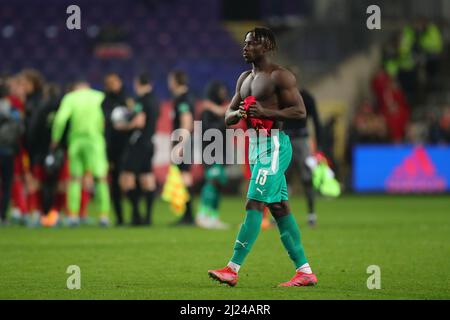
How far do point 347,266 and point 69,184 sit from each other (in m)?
7.31

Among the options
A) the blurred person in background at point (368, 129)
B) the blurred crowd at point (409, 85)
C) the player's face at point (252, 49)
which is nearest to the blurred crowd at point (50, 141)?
the player's face at point (252, 49)

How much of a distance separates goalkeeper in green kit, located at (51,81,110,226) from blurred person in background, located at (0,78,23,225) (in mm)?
623

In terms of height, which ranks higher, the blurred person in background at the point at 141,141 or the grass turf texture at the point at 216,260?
the blurred person in background at the point at 141,141

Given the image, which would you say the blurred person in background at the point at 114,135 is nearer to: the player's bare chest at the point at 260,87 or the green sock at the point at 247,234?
the player's bare chest at the point at 260,87

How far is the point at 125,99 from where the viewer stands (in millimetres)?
18594

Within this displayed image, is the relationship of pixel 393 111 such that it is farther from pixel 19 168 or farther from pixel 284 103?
pixel 284 103

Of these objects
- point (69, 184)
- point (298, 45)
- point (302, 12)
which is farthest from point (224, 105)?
point (302, 12)

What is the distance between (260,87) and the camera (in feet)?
34.1

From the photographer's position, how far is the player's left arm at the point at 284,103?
10.2m

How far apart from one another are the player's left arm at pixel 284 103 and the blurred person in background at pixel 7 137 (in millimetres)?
8834

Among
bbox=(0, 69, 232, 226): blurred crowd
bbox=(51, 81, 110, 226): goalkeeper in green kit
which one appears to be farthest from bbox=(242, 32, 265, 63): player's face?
bbox=(51, 81, 110, 226): goalkeeper in green kit
